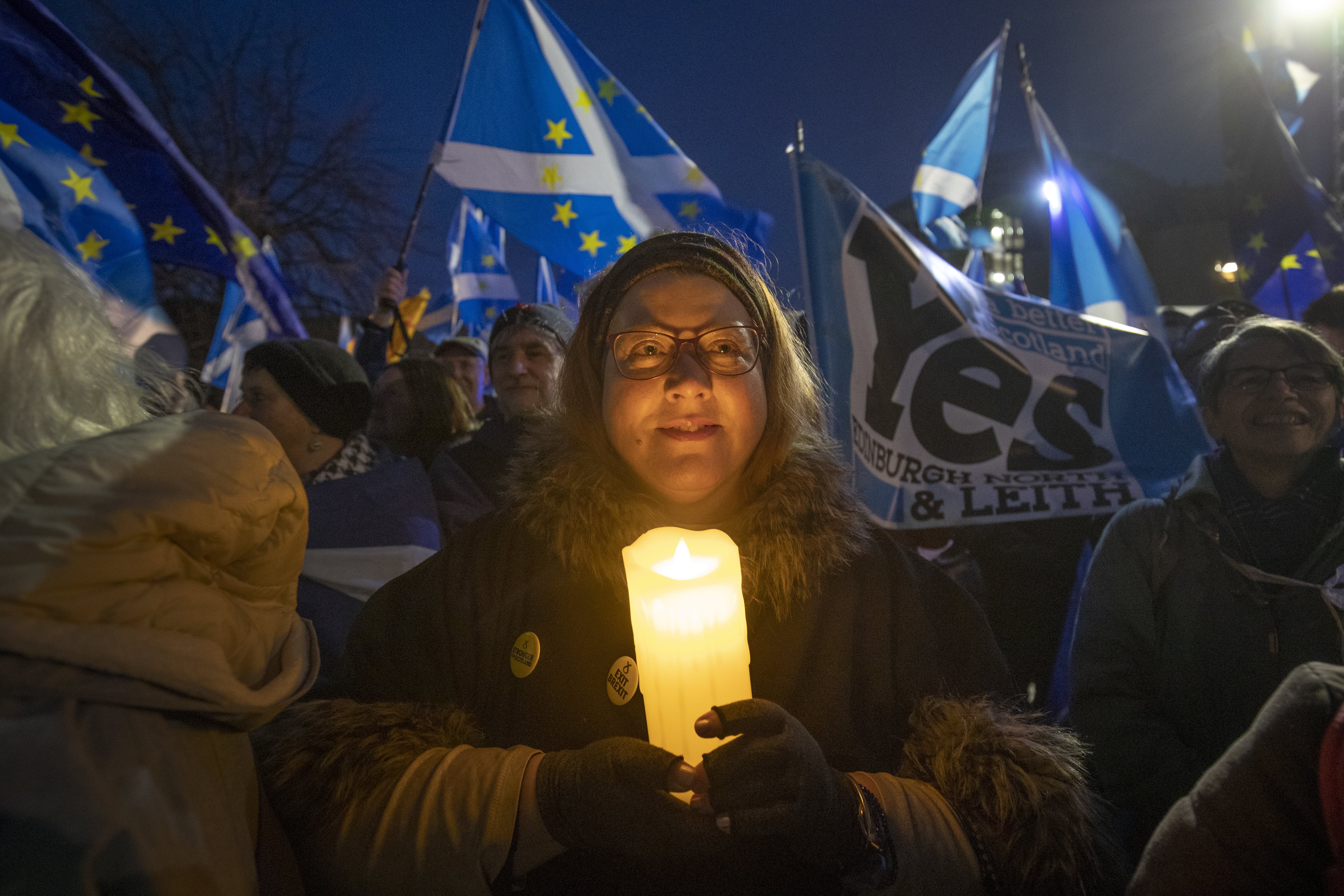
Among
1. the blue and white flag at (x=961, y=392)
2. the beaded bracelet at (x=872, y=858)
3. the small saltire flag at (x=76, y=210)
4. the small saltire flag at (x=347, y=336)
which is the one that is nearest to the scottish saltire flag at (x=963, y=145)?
the blue and white flag at (x=961, y=392)

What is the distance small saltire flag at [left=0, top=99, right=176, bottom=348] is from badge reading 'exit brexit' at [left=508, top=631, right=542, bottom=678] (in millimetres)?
2749

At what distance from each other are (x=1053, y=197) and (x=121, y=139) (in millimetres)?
5961

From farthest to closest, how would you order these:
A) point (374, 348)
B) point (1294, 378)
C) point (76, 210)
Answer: point (374, 348), point (76, 210), point (1294, 378)

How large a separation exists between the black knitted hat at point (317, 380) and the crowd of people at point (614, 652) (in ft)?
0.09

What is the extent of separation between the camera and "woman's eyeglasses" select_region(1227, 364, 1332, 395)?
8.16ft

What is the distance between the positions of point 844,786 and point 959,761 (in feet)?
1.07

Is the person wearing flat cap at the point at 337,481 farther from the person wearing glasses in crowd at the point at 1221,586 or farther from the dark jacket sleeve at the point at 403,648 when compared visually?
the person wearing glasses in crowd at the point at 1221,586

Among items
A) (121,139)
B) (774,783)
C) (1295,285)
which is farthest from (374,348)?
(1295,285)

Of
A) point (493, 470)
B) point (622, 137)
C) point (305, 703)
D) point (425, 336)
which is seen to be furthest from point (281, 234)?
point (305, 703)

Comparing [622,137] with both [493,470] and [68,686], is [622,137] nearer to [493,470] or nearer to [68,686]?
[493,470]

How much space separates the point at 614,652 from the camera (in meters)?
1.53

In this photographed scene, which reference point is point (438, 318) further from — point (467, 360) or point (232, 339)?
point (467, 360)

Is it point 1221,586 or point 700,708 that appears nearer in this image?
point 700,708

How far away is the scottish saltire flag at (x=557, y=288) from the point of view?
463 cm
